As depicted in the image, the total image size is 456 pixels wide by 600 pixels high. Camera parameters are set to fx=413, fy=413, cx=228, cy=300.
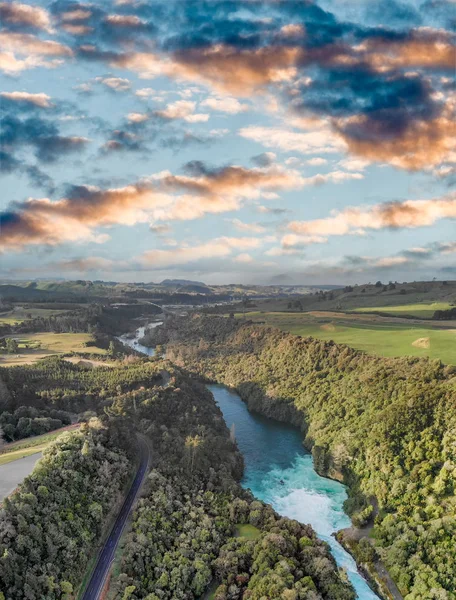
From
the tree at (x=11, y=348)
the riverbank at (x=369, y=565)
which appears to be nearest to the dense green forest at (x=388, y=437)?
the riverbank at (x=369, y=565)

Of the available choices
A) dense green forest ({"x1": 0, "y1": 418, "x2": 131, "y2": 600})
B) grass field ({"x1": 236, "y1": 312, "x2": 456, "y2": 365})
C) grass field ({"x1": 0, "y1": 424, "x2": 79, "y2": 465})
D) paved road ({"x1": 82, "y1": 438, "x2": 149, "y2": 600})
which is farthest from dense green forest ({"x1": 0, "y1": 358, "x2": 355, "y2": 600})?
grass field ({"x1": 236, "y1": 312, "x2": 456, "y2": 365})

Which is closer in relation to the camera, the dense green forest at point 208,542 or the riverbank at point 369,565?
the dense green forest at point 208,542

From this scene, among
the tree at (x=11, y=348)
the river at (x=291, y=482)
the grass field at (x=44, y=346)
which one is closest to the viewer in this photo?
the river at (x=291, y=482)

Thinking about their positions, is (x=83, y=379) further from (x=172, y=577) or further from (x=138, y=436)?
(x=172, y=577)

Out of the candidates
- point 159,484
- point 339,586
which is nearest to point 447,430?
point 339,586

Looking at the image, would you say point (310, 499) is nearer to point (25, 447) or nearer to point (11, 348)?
point (25, 447)

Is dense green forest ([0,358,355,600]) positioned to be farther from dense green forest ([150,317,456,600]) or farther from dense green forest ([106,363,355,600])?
dense green forest ([150,317,456,600])

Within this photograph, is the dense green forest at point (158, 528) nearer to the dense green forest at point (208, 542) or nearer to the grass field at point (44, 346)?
the dense green forest at point (208, 542)
